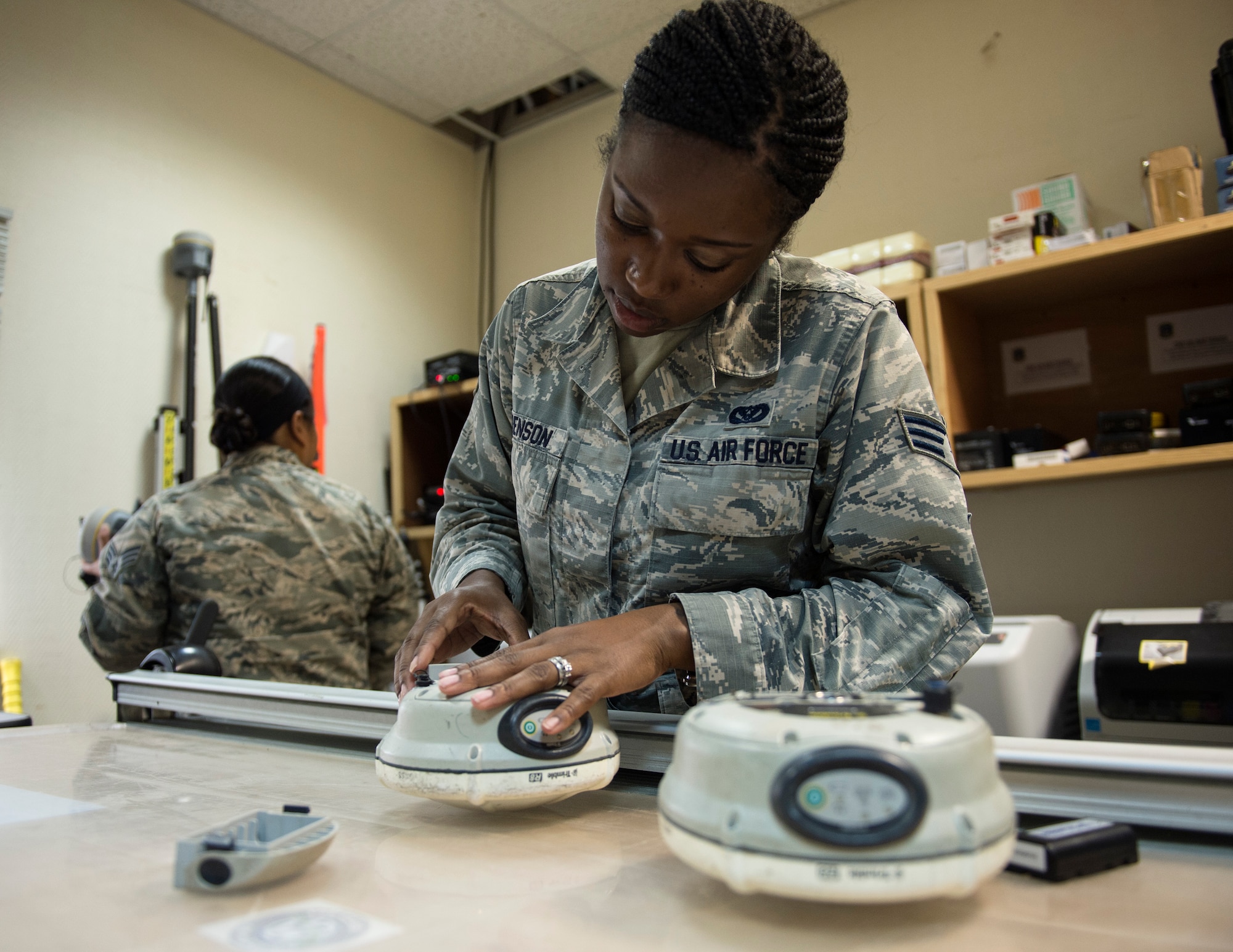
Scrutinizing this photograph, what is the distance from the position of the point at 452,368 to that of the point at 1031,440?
70.8 inches

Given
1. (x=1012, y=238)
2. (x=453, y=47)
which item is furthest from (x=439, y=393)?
(x=1012, y=238)

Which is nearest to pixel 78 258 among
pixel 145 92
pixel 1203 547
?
pixel 145 92

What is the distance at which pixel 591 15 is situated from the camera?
265 cm

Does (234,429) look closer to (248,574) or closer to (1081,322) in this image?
(248,574)

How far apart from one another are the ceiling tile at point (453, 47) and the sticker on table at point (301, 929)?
269cm

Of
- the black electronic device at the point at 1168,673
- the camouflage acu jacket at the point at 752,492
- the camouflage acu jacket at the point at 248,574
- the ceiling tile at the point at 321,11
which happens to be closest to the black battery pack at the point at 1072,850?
the camouflage acu jacket at the point at 752,492

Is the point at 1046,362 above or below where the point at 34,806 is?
above

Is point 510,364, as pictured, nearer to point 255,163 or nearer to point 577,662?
point 577,662

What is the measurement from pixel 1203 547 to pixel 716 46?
1821 mm

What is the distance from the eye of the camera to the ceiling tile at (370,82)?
293 centimetres

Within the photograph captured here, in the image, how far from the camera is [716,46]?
740mm

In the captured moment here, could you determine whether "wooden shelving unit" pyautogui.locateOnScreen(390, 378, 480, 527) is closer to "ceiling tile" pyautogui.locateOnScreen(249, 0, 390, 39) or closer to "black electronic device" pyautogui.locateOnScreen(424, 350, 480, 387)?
"black electronic device" pyautogui.locateOnScreen(424, 350, 480, 387)

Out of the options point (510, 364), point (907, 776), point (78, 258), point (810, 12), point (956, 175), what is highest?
point (810, 12)

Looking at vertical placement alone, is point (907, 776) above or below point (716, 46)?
below
